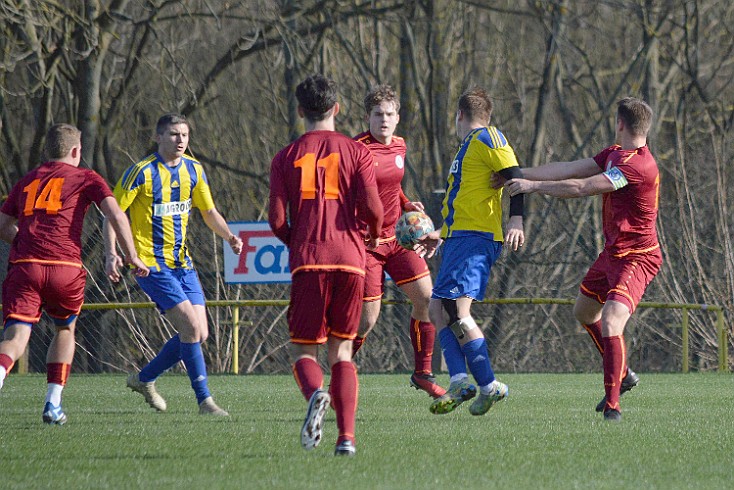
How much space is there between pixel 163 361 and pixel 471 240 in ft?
8.26

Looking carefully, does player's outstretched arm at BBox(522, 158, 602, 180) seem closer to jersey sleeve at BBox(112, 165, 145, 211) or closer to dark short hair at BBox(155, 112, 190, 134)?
dark short hair at BBox(155, 112, 190, 134)

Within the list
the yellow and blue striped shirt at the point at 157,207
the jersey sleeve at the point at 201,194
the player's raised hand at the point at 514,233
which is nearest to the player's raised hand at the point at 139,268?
the yellow and blue striped shirt at the point at 157,207

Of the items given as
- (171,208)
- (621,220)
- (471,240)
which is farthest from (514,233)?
(171,208)

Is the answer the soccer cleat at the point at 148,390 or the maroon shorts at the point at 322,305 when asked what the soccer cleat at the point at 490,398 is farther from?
the soccer cleat at the point at 148,390

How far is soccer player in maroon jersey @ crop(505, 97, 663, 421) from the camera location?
7.63 m

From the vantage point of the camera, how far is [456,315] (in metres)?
7.79

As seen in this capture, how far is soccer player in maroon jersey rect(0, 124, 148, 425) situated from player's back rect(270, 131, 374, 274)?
1928 mm

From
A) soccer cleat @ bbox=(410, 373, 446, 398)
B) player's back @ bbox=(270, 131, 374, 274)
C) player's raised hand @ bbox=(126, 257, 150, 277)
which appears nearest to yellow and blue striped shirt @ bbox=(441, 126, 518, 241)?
soccer cleat @ bbox=(410, 373, 446, 398)

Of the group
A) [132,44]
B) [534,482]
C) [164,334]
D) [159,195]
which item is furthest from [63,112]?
[534,482]

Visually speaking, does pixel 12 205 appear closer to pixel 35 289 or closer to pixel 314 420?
pixel 35 289

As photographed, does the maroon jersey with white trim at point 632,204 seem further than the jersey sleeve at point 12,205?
No

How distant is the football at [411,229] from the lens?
25.8 feet

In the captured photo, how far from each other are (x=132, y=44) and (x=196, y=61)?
392 centimetres

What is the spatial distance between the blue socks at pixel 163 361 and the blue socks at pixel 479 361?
2.20 meters
